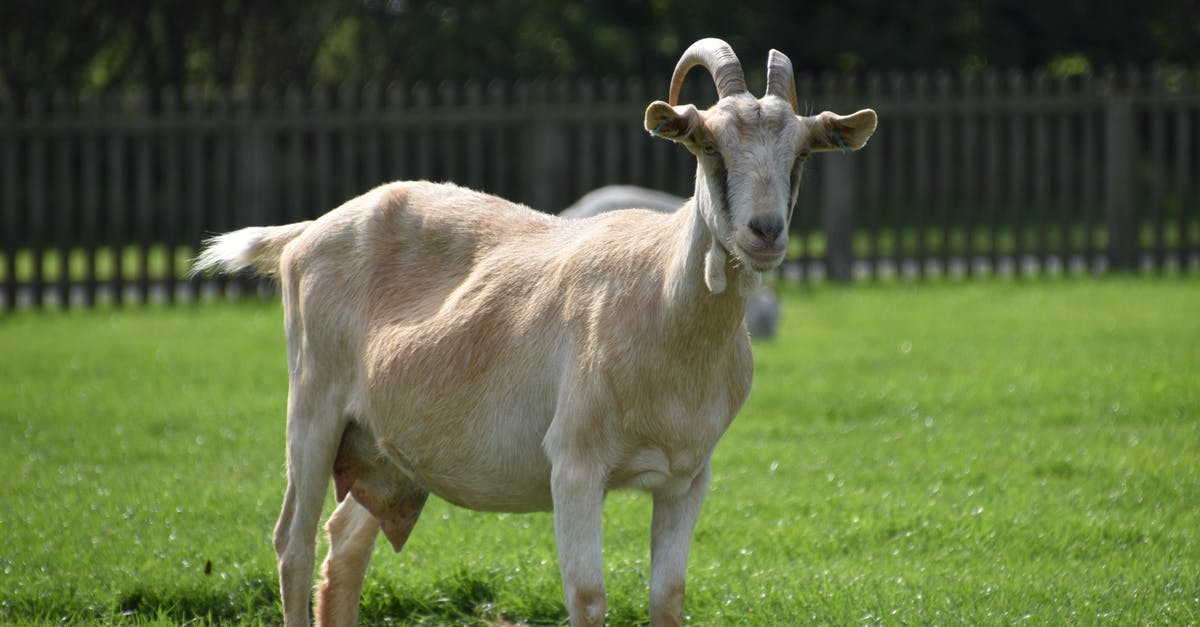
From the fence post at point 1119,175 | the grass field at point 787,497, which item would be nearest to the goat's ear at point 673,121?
the grass field at point 787,497

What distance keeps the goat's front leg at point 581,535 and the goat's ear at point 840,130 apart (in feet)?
3.93

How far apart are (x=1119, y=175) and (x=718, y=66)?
1238 cm

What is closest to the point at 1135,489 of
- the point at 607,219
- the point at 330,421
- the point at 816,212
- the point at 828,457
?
the point at 828,457

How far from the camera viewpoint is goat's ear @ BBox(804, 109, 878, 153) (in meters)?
4.15

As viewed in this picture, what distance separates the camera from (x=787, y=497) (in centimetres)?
708

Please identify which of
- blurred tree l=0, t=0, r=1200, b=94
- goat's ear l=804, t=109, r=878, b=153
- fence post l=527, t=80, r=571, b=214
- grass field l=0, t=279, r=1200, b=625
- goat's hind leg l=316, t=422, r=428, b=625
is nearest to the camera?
goat's ear l=804, t=109, r=878, b=153

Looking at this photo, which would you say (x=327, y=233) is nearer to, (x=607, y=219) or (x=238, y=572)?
(x=607, y=219)

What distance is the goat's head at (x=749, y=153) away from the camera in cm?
392

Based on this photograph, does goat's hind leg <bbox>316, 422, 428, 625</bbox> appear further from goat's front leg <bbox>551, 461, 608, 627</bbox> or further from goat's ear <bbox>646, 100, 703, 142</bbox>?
goat's ear <bbox>646, 100, 703, 142</bbox>

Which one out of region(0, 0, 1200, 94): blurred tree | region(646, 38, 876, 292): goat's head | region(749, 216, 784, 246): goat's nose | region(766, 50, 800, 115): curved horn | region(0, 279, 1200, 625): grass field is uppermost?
→ region(0, 0, 1200, 94): blurred tree

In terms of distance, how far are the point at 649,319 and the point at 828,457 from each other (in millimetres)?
3670

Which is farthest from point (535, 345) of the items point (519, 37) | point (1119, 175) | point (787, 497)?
point (519, 37)

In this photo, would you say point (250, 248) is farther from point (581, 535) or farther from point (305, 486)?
point (581, 535)

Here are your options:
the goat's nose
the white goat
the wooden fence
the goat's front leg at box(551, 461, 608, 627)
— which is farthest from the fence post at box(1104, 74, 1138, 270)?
the goat's nose
